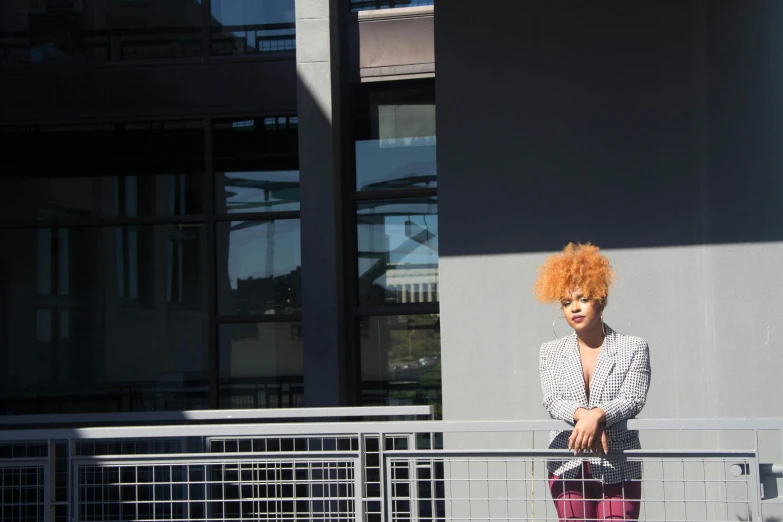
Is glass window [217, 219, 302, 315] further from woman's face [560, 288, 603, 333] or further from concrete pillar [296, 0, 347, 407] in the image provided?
woman's face [560, 288, 603, 333]

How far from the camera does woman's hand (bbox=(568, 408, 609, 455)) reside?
3.99 m

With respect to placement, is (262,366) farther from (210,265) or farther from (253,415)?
(253,415)

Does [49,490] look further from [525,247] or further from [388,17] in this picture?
[388,17]

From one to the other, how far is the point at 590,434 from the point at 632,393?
1.35 feet

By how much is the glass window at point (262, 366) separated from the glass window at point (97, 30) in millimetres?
3340

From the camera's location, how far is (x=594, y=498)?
14.0ft

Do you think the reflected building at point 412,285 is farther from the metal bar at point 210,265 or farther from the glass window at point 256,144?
the metal bar at point 210,265

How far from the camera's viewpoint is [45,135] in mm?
10336

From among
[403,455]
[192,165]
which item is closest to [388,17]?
[192,165]

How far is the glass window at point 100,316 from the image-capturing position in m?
10.3

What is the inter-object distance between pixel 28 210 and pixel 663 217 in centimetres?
753

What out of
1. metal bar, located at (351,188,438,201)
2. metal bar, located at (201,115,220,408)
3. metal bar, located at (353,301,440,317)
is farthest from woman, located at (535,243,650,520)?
metal bar, located at (201,115,220,408)

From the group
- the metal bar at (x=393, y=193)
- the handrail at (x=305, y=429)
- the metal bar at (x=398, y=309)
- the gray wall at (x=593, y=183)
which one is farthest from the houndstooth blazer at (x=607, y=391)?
the metal bar at (x=393, y=193)

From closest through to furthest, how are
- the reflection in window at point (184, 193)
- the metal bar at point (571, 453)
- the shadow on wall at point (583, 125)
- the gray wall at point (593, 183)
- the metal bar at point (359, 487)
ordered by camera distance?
the metal bar at point (571, 453) < the metal bar at point (359, 487) < the gray wall at point (593, 183) < the shadow on wall at point (583, 125) < the reflection in window at point (184, 193)
